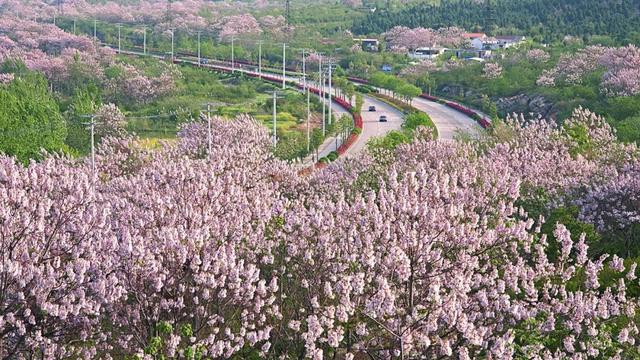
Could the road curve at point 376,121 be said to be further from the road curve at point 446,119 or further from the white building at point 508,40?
the white building at point 508,40

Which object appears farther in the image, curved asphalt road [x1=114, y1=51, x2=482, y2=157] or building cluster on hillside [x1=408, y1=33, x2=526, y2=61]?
building cluster on hillside [x1=408, y1=33, x2=526, y2=61]

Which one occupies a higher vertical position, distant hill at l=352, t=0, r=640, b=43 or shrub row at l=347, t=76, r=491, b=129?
distant hill at l=352, t=0, r=640, b=43

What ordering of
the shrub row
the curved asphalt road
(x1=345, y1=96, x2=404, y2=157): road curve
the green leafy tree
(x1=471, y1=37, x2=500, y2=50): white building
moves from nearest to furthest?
the green leafy tree → the curved asphalt road → (x1=345, y1=96, x2=404, y2=157): road curve → the shrub row → (x1=471, y1=37, x2=500, y2=50): white building

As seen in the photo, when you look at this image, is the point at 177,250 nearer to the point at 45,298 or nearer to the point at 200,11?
the point at 45,298

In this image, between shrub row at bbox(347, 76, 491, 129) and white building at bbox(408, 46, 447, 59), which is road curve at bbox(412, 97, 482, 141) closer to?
shrub row at bbox(347, 76, 491, 129)

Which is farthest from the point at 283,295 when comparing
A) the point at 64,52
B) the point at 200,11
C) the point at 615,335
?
the point at 200,11

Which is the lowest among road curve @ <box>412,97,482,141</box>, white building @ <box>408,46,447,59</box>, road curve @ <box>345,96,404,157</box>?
road curve @ <box>345,96,404,157</box>

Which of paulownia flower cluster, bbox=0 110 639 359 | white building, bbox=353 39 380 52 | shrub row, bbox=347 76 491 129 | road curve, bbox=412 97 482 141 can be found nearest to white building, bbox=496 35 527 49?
white building, bbox=353 39 380 52

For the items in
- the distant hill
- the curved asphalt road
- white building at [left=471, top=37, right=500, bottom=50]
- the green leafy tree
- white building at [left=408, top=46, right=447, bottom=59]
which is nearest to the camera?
the green leafy tree
